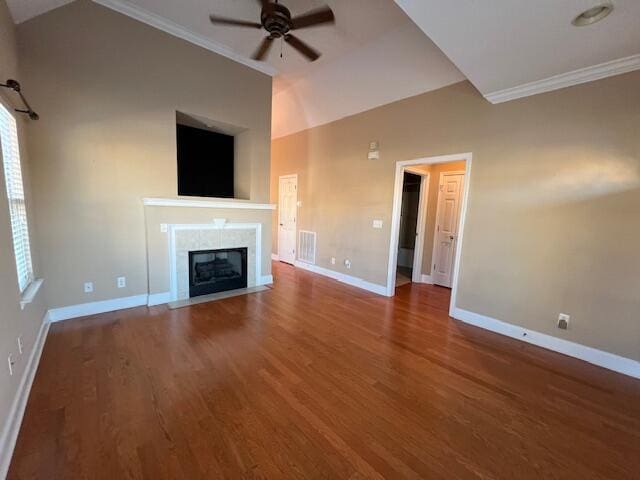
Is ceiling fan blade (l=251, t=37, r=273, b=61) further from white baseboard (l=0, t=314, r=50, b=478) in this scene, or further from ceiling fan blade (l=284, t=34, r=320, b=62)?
white baseboard (l=0, t=314, r=50, b=478)

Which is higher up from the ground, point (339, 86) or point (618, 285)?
point (339, 86)

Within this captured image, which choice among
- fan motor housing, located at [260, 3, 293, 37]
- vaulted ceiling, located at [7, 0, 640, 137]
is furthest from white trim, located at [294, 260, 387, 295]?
fan motor housing, located at [260, 3, 293, 37]

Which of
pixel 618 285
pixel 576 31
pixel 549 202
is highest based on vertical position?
pixel 576 31

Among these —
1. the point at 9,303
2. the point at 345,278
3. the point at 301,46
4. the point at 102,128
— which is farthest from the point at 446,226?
the point at 9,303

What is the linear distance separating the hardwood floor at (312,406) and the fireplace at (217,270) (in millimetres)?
846

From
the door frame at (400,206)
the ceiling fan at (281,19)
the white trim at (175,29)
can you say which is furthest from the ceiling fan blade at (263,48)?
the door frame at (400,206)

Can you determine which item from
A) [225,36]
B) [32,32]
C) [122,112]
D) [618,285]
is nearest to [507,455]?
[618,285]

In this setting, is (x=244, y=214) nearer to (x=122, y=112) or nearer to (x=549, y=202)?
(x=122, y=112)

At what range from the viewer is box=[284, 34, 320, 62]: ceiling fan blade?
2603 mm

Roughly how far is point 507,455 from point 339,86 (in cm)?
479

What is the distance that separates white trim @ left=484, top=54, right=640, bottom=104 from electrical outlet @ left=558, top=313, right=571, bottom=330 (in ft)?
7.56

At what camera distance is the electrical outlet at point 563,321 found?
2.66 metres

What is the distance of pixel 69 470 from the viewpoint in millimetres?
1318

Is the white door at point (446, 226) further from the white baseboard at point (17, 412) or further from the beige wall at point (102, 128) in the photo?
the white baseboard at point (17, 412)
